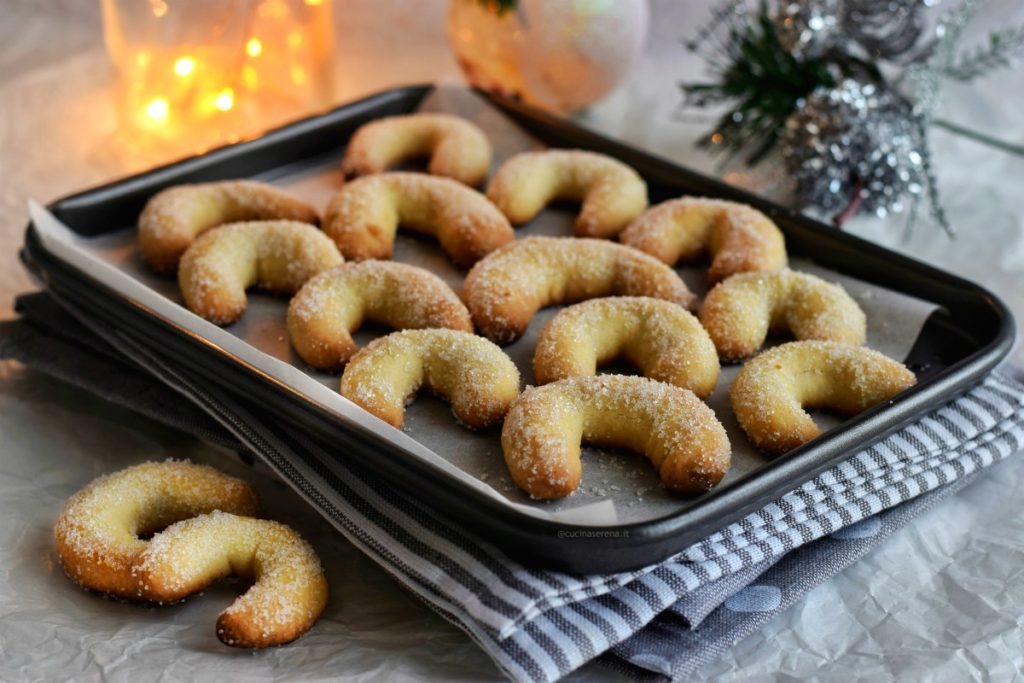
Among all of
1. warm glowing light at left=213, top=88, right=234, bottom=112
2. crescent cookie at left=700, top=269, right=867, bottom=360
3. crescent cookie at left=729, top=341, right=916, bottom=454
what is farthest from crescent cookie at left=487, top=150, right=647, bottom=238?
warm glowing light at left=213, top=88, right=234, bottom=112

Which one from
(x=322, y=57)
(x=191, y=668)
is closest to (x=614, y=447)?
(x=191, y=668)

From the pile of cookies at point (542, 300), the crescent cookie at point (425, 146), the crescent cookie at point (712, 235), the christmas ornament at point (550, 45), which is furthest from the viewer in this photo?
the christmas ornament at point (550, 45)

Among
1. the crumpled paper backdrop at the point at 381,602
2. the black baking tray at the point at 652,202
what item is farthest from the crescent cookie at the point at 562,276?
the crumpled paper backdrop at the point at 381,602

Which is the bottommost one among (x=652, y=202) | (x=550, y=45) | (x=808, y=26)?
(x=652, y=202)

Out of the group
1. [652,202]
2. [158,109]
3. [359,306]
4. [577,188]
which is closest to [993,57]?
[652,202]

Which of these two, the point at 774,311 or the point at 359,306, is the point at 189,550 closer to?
the point at 359,306

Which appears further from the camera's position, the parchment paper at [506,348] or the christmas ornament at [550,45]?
the christmas ornament at [550,45]

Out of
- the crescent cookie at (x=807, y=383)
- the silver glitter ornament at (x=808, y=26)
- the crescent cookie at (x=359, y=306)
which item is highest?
the silver glitter ornament at (x=808, y=26)

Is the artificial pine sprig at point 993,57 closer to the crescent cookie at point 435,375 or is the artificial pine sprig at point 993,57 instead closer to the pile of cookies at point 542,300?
the pile of cookies at point 542,300
